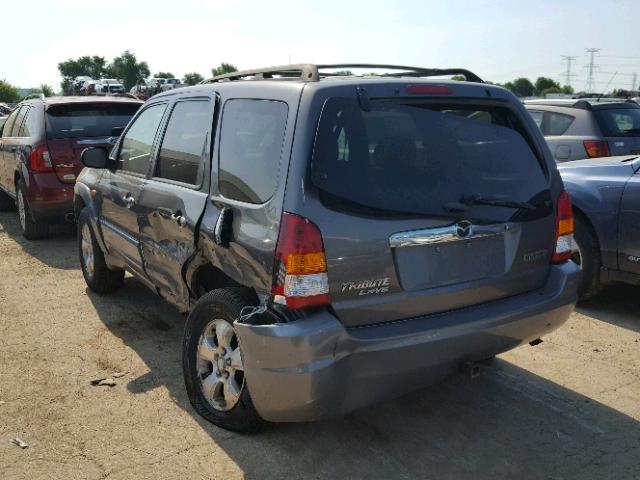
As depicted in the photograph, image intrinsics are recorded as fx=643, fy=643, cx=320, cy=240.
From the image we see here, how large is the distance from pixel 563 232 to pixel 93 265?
12.9ft

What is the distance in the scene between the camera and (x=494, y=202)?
3.08m

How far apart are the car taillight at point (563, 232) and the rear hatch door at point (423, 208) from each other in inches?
3.7

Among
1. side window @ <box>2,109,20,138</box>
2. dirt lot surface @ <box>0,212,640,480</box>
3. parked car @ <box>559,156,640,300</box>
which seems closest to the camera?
dirt lot surface @ <box>0,212,640,480</box>

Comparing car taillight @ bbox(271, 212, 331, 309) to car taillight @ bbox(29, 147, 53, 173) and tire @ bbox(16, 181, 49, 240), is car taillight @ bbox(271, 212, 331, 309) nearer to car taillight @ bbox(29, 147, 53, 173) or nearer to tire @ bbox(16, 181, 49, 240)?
car taillight @ bbox(29, 147, 53, 173)

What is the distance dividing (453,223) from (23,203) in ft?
21.9

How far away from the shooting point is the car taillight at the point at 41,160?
745 centimetres

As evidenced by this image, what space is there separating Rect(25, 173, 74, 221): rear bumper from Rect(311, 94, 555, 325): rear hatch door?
219 inches

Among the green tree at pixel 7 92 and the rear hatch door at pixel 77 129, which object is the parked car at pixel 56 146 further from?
the green tree at pixel 7 92

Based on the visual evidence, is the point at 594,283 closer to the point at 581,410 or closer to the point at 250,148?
the point at 581,410

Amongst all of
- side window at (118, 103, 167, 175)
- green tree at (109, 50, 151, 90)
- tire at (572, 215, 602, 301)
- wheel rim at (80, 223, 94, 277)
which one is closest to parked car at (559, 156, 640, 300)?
tire at (572, 215, 602, 301)

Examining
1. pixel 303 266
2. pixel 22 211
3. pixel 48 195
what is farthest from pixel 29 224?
pixel 303 266

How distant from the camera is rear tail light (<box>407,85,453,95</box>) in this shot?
300 centimetres

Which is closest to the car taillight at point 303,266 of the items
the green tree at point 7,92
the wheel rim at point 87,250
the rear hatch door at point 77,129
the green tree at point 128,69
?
the wheel rim at point 87,250

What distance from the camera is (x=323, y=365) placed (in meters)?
2.65
